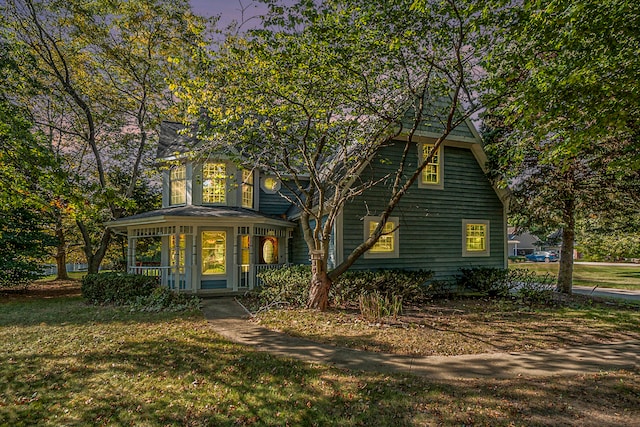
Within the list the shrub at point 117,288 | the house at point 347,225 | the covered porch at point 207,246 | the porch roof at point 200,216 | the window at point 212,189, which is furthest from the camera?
the window at point 212,189

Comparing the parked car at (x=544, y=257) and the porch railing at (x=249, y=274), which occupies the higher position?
the porch railing at (x=249, y=274)

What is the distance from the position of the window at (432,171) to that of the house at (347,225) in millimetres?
38

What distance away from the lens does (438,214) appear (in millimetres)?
12648

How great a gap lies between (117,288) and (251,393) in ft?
28.6

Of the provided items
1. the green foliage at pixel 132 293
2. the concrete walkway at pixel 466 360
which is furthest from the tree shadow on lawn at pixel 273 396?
the green foliage at pixel 132 293

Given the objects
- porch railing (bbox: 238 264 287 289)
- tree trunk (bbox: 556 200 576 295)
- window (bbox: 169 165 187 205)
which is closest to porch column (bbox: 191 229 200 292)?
porch railing (bbox: 238 264 287 289)

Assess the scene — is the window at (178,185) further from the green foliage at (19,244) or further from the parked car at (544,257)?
the parked car at (544,257)

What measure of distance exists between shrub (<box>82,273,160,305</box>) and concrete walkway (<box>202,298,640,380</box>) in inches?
219

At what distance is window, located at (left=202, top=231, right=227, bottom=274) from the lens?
13.1m

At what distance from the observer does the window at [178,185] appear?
45.9ft

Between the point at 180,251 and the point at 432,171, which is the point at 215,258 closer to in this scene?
the point at 180,251

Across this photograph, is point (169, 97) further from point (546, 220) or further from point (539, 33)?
point (546, 220)

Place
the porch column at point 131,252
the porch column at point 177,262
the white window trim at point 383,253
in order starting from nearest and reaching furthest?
the white window trim at point 383,253 < the porch column at point 177,262 < the porch column at point 131,252

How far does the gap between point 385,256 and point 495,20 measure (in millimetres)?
7411
